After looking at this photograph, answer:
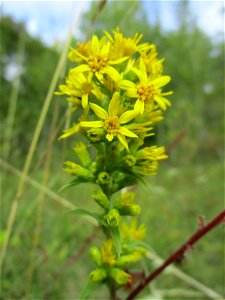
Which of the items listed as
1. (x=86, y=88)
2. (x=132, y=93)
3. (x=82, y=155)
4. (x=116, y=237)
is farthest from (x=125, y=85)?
(x=116, y=237)

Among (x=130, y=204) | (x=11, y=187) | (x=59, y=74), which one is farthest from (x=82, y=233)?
(x=130, y=204)

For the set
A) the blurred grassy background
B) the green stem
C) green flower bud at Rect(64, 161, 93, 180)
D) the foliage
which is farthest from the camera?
the foliage

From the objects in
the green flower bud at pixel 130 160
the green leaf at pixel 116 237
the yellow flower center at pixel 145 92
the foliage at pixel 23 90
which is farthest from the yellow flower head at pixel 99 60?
the foliage at pixel 23 90

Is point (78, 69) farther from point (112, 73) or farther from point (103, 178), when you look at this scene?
point (103, 178)

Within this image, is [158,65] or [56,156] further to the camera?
[56,156]

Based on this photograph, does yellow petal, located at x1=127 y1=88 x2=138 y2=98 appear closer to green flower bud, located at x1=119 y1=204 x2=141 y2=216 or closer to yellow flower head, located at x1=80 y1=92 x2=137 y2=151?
yellow flower head, located at x1=80 y1=92 x2=137 y2=151

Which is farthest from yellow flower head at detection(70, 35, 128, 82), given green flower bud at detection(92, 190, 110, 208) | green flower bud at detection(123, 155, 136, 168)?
green flower bud at detection(92, 190, 110, 208)

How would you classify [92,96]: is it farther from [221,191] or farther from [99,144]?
[221,191]
